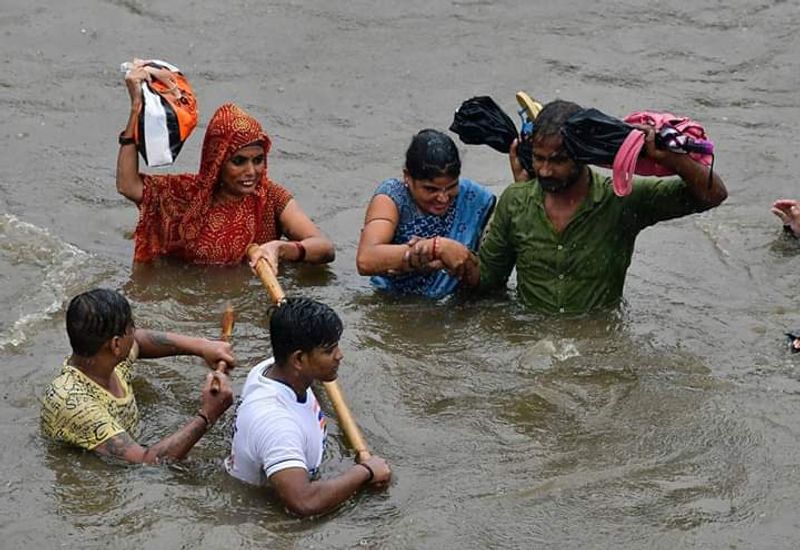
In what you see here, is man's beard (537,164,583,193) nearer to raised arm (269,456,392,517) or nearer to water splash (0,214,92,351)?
raised arm (269,456,392,517)

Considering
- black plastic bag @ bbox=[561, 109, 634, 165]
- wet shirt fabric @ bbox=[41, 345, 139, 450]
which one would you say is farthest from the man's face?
wet shirt fabric @ bbox=[41, 345, 139, 450]

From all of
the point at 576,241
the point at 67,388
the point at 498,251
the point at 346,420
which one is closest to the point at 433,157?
the point at 498,251

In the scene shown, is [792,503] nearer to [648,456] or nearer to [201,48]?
[648,456]

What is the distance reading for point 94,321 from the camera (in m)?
5.30

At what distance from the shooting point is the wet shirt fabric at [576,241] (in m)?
6.49

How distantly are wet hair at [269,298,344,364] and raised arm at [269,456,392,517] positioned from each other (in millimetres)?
437

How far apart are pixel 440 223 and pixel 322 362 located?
2.10 metres

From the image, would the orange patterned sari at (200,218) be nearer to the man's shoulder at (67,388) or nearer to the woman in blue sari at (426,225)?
the woman in blue sari at (426,225)

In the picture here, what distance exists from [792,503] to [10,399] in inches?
125

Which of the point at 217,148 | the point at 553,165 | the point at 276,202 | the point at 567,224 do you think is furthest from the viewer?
the point at 276,202

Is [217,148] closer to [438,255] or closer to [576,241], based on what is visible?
[438,255]

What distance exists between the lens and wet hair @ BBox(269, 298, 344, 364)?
16.3 feet

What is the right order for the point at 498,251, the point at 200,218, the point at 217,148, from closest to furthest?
1. the point at 498,251
2. the point at 217,148
3. the point at 200,218

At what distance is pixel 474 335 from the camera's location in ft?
21.7
